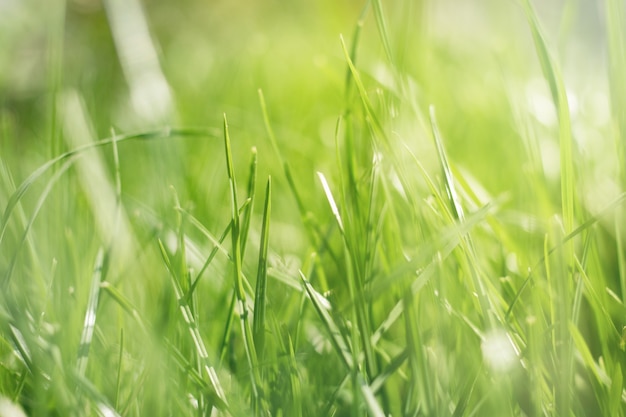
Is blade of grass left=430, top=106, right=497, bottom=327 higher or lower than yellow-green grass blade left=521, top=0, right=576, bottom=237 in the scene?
lower

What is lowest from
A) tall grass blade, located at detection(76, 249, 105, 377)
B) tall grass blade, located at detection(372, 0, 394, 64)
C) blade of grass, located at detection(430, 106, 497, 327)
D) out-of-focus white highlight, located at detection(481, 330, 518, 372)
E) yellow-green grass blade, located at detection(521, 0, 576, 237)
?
tall grass blade, located at detection(76, 249, 105, 377)

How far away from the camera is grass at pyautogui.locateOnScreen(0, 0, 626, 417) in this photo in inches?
13.8

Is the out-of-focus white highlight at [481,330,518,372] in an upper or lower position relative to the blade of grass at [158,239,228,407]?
upper

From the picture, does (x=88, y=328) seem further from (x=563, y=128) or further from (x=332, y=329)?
(x=563, y=128)

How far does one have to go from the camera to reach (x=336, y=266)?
1.63 feet

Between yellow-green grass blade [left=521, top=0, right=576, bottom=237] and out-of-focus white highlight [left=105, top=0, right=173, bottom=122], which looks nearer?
yellow-green grass blade [left=521, top=0, right=576, bottom=237]

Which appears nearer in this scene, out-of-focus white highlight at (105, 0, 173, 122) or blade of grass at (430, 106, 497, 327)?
blade of grass at (430, 106, 497, 327)

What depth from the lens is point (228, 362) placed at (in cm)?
43

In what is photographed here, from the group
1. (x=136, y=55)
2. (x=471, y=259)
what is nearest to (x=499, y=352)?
(x=471, y=259)

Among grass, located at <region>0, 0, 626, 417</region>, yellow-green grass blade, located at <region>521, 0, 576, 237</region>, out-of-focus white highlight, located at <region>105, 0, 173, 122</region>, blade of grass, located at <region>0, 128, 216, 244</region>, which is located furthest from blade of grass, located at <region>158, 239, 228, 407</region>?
out-of-focus white highlight, located at <region>105, 0, 173, 122</region>

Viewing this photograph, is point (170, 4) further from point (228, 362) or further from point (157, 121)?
point (228, 362)

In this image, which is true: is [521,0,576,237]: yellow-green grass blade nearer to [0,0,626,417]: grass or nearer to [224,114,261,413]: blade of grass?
[0,0,626,417]: grass

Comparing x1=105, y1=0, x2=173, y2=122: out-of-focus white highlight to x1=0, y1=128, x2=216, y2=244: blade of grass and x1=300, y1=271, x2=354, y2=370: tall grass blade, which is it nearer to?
x1=0, y1=128, x2=216, y2=244: blade of grass

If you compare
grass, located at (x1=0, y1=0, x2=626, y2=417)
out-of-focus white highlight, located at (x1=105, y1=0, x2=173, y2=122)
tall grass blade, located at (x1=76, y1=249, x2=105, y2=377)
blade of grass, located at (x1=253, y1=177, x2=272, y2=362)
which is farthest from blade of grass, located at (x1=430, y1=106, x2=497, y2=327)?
out-of-focus white highlight, located at (x1=105, y1=0, x2=173, y2=122)
